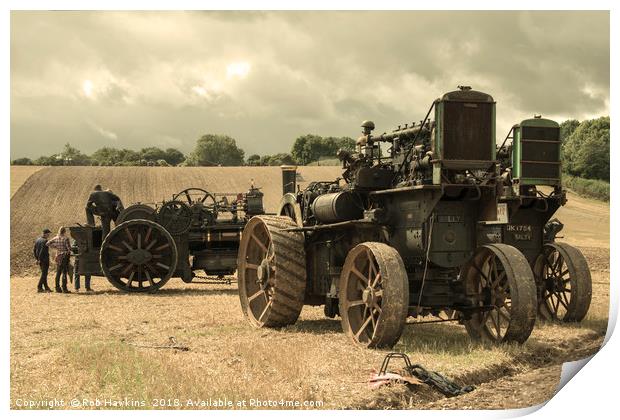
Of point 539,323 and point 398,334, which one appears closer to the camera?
point 398,334

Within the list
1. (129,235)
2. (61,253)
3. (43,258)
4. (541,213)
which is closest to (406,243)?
(541,213)

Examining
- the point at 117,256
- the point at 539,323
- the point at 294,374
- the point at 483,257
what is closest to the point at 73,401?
the point at 294,374

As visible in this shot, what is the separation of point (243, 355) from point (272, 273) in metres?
2.71

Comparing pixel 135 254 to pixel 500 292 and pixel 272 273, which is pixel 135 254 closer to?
pixel 272 273

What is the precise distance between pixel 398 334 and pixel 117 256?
10927 mm

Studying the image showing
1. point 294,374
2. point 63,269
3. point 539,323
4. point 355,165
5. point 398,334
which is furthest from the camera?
point 63,269

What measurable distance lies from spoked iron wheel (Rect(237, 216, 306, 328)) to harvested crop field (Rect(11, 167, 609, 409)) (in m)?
0.32

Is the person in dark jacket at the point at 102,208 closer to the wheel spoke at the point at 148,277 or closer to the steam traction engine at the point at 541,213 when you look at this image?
the wheel spoke at the point at 148,277

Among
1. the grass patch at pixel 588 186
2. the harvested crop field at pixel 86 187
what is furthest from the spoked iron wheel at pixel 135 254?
the grass patch at pixel 588 186

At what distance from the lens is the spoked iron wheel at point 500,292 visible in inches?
386

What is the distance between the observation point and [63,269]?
18.8m

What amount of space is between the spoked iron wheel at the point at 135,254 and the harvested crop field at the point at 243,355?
1862 mm

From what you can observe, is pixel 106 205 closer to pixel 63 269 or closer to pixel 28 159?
pixel 63 269

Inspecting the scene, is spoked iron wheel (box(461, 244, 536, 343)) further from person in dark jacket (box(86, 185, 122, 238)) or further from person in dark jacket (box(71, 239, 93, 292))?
person in dark jacket (box(71, 239, 93, 292))
